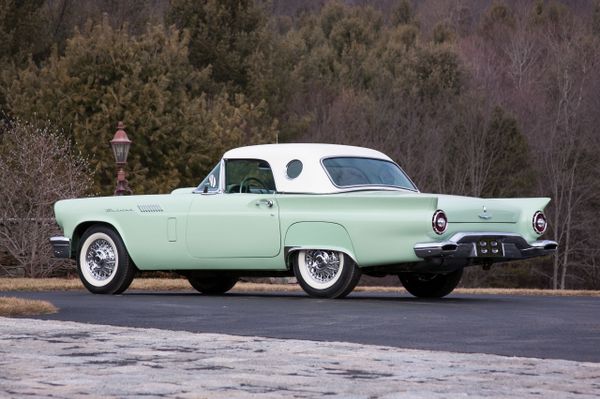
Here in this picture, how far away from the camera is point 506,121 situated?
55.3 m

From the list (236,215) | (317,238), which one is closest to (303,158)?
(236,215)

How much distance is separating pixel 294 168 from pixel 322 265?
1271mm

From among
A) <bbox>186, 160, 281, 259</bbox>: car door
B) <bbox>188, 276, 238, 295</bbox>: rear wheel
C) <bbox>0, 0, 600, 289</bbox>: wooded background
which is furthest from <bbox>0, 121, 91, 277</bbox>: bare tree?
<bbox>186, 160, 281, 259</bbox>: car door

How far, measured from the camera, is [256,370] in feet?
26.3

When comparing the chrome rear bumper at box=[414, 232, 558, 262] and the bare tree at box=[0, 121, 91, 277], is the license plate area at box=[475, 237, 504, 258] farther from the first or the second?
the bare tree at box=[0, 121, 91, 277]

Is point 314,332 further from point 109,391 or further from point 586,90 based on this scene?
point 586,90

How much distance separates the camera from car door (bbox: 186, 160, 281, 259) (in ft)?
49.4

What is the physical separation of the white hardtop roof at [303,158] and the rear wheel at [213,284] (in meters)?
2.06

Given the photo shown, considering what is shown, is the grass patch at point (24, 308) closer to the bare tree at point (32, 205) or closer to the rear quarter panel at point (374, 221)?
the rear quarter panel at point (374, 221)

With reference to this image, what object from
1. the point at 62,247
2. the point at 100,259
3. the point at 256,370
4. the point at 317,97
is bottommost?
the point at 256,370

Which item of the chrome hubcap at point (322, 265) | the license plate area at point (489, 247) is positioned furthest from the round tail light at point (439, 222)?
the chrome hubcap at point (322, 265)

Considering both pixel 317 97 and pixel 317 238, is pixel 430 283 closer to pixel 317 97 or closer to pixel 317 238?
pixel 317 238

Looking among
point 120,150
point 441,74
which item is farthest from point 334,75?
point 120,150

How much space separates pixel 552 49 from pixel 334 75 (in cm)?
1047
